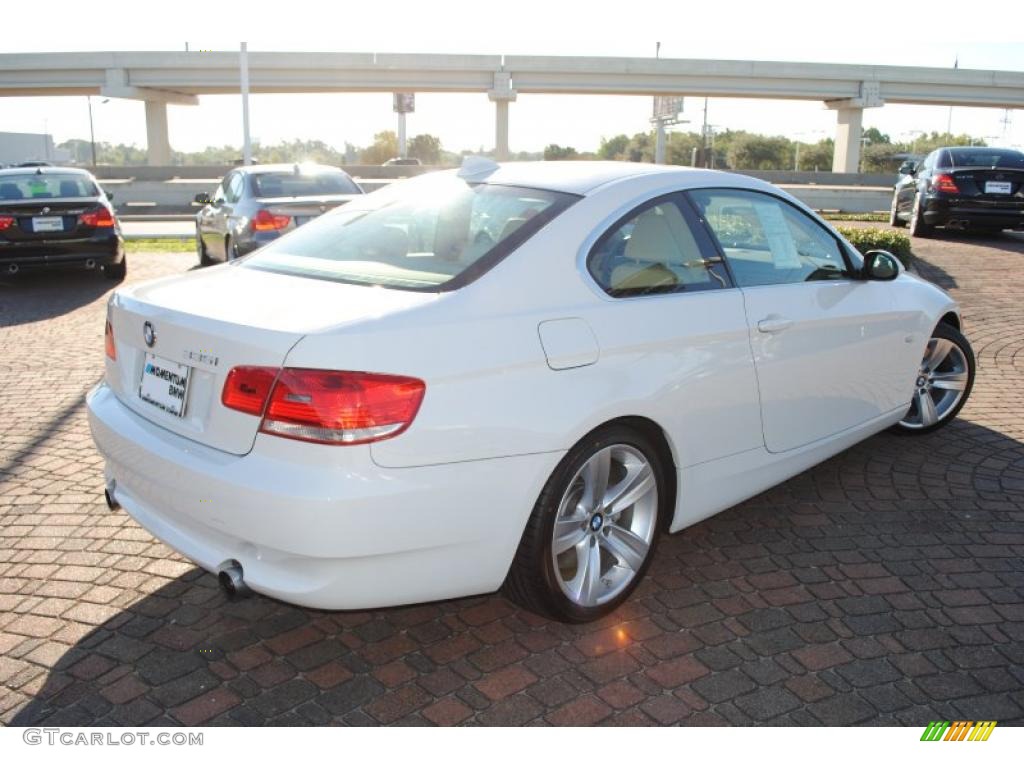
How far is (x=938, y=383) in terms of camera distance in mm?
5605

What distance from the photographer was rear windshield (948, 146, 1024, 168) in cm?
1480

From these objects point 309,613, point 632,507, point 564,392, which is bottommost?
point 309,613

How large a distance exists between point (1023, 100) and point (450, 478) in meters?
70.4

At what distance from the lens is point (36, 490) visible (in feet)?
15.4

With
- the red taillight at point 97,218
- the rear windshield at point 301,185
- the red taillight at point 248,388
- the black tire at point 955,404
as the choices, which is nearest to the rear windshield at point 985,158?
the rear windshield at point 301,185

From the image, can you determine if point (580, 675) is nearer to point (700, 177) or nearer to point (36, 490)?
point (700, 177)

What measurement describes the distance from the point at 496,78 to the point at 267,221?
157 feet

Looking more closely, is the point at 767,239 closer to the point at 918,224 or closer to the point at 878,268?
the point at 878,268

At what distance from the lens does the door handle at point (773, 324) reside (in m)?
3.82

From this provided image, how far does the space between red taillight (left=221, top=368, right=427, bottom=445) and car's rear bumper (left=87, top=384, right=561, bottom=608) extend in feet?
0.16

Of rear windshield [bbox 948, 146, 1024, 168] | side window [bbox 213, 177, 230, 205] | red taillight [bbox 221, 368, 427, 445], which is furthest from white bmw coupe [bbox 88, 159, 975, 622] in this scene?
rear windshield [bbox 948, 146, 1024, 168]

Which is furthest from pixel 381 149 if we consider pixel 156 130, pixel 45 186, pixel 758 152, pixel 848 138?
pixel 45 186

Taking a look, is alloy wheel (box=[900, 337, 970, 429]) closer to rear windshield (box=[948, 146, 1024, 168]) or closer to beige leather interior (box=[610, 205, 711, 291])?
beige leather interior (box=[610, 205, 711, 291])

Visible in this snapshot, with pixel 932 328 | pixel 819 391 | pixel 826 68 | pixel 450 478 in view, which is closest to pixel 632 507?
pixel 450 478
